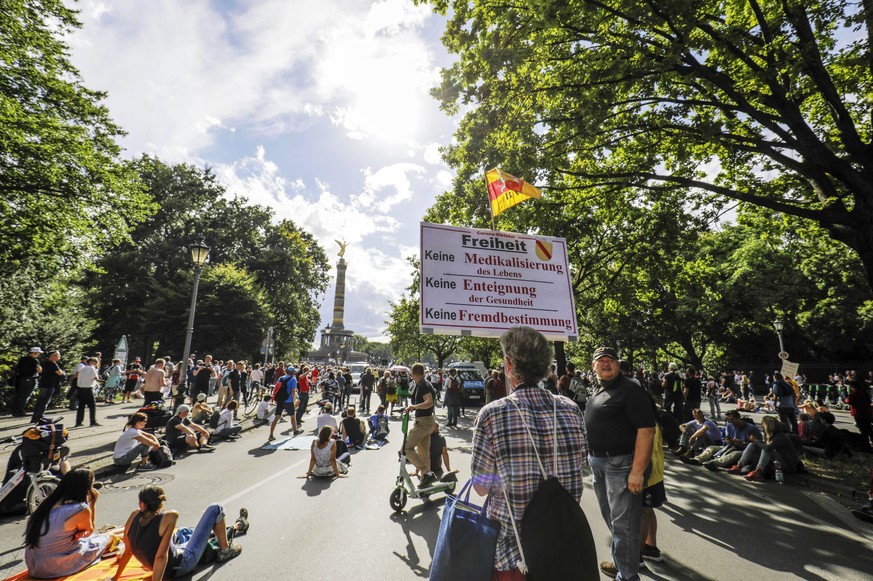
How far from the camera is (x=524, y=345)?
2.29m

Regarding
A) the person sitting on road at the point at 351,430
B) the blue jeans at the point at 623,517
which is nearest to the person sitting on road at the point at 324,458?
the person sitting on road at the point at 351,430

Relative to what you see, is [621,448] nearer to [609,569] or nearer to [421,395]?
[609,569]

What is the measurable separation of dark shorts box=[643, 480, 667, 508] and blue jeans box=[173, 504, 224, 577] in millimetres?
4409

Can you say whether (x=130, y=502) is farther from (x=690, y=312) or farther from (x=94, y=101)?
(x=690, y=312)

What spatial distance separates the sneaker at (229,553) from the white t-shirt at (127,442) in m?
4.75

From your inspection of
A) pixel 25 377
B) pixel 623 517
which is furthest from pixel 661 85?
pixel 25 377

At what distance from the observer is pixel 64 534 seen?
3.75 metres

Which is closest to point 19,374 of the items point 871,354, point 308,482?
point 308,482

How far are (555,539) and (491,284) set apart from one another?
3.15 m

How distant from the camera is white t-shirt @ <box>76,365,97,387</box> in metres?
10.9

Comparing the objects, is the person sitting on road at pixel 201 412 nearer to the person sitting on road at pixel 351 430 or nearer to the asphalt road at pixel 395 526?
the asphalt road at pixel 395 526

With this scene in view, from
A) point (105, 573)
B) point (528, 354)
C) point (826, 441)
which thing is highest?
point (528, 354)

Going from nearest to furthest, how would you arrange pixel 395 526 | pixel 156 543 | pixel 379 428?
pixel 156 543 < pixel 395 526 < pixel 379 428

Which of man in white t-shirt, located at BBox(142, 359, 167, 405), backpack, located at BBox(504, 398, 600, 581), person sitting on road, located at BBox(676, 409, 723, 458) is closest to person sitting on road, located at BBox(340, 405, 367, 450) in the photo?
man in white t-shirt, located at BBox(142, 359, 167, 405)
